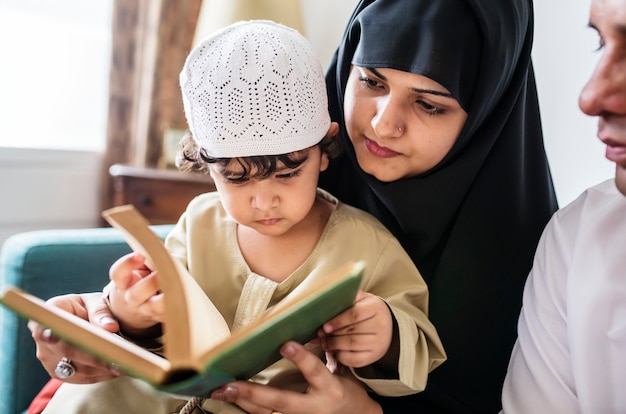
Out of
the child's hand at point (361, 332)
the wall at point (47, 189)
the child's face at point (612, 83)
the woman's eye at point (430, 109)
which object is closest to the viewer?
the child's face at point (612, 83)

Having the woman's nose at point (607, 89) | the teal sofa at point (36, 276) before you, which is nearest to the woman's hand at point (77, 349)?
the teal sofa at point (36, 276)

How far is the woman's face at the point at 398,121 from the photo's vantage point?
1.13 meters

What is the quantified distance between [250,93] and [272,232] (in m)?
0.27

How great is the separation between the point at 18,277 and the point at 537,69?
1.60 meters

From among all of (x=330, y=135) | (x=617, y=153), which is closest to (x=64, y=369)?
(x=330, y=135)

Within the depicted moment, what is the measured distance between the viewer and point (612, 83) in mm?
817

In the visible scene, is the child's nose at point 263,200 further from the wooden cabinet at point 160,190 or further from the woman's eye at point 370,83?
the wooden cabinet at point 160,190

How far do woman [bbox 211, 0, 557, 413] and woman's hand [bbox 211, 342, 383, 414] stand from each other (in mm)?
227

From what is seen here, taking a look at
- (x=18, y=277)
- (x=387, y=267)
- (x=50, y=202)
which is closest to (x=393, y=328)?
(x=387, y=267)

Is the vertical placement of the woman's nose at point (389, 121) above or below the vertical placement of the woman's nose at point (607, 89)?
below

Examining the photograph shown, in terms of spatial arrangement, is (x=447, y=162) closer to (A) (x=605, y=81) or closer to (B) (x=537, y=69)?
(A) (x=605, y=81)

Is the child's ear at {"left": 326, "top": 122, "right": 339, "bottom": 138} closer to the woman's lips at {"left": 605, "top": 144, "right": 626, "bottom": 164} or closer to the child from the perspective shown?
the child

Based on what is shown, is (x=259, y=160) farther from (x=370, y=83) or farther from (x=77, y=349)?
(x=77, y=349)

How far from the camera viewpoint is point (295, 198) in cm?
111
